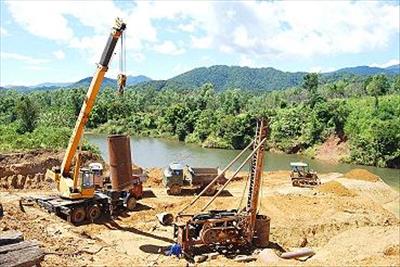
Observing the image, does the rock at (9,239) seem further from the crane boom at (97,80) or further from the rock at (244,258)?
the crane boom at (97,80)

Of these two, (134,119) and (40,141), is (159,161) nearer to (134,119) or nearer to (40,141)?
(40,141)

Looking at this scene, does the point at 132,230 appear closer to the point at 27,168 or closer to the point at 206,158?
the point at 27,168

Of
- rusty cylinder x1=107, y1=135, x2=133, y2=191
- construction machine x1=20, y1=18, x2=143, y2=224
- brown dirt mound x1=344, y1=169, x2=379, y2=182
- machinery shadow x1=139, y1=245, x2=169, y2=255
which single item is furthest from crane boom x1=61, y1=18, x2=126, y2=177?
brown dirt mound x1=344, y1=169, x2=379, y2=182

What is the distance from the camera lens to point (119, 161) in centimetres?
2077

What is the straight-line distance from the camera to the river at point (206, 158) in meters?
47.3

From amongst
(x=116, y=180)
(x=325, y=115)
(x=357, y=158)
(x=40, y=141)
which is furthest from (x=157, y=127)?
(x=116, y=180)

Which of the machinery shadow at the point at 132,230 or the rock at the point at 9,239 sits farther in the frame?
the machinery shadow at the point at 132,230

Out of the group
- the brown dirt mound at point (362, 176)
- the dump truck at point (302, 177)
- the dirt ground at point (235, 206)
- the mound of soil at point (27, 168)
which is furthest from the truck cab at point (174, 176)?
the brown dirt mound at point (362, 176)

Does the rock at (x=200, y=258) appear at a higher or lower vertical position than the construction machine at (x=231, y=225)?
lower

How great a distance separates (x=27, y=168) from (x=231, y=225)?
50.0 ft

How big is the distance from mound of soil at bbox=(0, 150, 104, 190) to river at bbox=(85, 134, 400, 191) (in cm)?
1457

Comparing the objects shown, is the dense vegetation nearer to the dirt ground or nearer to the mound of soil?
the mound of soil

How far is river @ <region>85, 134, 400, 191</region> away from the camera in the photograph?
47.3 metres

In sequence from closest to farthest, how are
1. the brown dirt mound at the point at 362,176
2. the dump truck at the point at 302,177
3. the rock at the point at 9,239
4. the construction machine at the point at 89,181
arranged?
1. the rock at the point at 9,239
2. the construction machine at the point at 89,181
3. the dump truck at the point at 302,177
4. the brown dirt mound at the point at 362,176
